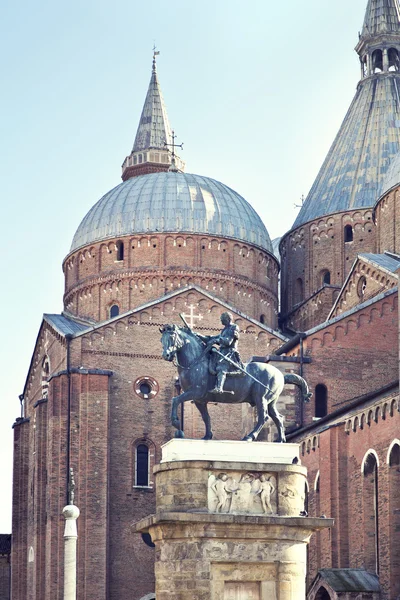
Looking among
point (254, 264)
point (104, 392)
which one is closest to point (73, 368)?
point (104, 392)

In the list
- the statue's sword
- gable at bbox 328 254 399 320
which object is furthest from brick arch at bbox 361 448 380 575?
the statue's sword

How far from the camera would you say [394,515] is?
39.6 m

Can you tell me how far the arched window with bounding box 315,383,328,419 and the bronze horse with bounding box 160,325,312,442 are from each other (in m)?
21.5

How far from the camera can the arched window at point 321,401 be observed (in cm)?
4784

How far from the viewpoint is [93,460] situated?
160ft

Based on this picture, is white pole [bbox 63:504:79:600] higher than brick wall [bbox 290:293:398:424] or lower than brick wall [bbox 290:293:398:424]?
lower

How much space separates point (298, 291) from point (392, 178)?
9123 mm

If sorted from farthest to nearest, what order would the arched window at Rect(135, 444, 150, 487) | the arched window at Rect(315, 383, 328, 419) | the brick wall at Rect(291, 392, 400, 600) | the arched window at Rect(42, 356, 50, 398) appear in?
the arched window at Rect(42, 356, 50, 398)
the arched window at Rect(135, 444, 150, 487)
the arched window at Rect(315, 383, 328, 419)
the brick wall at Rect(291, 392, 400, 600)

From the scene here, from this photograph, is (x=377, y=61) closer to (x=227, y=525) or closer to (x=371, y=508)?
(x=371, y=508)

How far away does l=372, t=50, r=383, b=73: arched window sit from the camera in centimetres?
6266

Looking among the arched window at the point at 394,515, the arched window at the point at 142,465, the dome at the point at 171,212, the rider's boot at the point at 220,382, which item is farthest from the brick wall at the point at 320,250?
the rider's boot at the point at 220,382

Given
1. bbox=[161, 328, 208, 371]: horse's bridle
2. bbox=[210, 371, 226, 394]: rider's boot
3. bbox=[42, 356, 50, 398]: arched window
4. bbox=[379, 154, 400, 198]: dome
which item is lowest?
bbox=[210, 371, 226, 394]: rider's boot

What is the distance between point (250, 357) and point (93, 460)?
6.66m

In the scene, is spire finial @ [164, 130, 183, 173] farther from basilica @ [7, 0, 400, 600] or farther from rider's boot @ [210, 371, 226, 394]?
rider's boot @ [210, 371, 226, 394]
